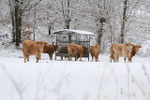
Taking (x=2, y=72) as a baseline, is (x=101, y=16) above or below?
above

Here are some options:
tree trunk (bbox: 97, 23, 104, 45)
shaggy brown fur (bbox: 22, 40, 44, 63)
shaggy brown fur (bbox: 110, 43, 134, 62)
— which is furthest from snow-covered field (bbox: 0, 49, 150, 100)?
tree trunk (bbox: 97, 23, 104, 45)

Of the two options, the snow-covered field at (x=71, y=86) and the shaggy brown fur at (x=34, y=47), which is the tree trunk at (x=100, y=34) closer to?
the shaggy brown fur at (x=34, y=47)

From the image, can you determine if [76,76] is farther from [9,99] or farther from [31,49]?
[31,49]

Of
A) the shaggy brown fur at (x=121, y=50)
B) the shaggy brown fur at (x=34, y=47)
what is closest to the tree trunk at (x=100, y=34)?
the shaggy brown fur at (x=121, y=50)

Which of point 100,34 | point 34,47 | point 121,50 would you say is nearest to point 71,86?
point 34,47

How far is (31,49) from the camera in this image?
28.1 feet

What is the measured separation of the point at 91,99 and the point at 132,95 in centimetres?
54

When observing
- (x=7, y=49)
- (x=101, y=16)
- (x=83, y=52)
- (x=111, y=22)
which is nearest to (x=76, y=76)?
(x=83, y=52)

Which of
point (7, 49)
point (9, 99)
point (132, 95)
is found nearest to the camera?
point (9, 99)

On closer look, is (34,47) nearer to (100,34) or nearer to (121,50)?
(121,50)

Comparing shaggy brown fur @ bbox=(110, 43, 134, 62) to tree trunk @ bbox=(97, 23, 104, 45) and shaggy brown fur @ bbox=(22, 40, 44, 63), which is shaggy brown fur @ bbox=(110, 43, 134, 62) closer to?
shaggy brown fur @ bbox=(22, 40, 44, 63)

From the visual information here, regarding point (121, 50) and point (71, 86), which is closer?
point (71, 86)

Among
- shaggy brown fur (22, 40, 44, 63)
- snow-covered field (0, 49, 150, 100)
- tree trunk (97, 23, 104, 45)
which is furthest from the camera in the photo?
tree trunk (97, 23, 104, 45)

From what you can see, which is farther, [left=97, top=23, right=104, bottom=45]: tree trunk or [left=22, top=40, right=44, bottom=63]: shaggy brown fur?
[left=97, top=23, right=104, bottom=45]: tree trunk
